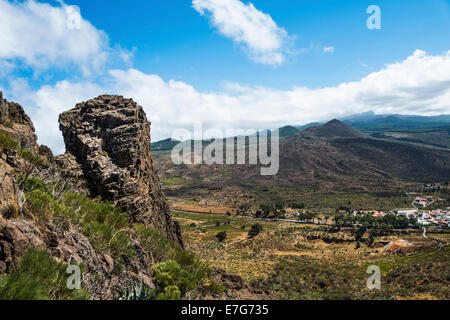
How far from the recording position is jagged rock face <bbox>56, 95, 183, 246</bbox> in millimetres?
13172

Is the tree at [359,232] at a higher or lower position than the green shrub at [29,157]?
lower

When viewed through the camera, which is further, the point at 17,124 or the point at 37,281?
the point at 17,124

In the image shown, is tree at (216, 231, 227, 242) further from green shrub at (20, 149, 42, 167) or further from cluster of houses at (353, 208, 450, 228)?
green shrub at (20, 149, 42, 167)

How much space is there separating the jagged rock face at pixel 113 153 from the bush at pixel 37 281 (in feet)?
26.6

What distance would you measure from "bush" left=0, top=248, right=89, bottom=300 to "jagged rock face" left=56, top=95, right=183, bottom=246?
8110 mm

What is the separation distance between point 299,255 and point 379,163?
14889cm

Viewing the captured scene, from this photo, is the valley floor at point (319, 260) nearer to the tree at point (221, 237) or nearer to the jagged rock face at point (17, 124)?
the tree at point (221, 237)

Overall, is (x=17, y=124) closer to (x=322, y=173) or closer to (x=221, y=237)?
(x=221, y=237)

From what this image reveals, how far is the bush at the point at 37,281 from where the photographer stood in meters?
3.99

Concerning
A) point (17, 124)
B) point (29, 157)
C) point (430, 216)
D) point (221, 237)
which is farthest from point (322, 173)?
point (29, 157)

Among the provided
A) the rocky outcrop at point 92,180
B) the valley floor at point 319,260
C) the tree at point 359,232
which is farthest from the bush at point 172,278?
the tree at point 359,232

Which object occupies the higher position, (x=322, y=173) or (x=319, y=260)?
(x=322, y=173)

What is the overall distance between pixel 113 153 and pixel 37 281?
10.9m

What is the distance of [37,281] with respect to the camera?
437 cm
